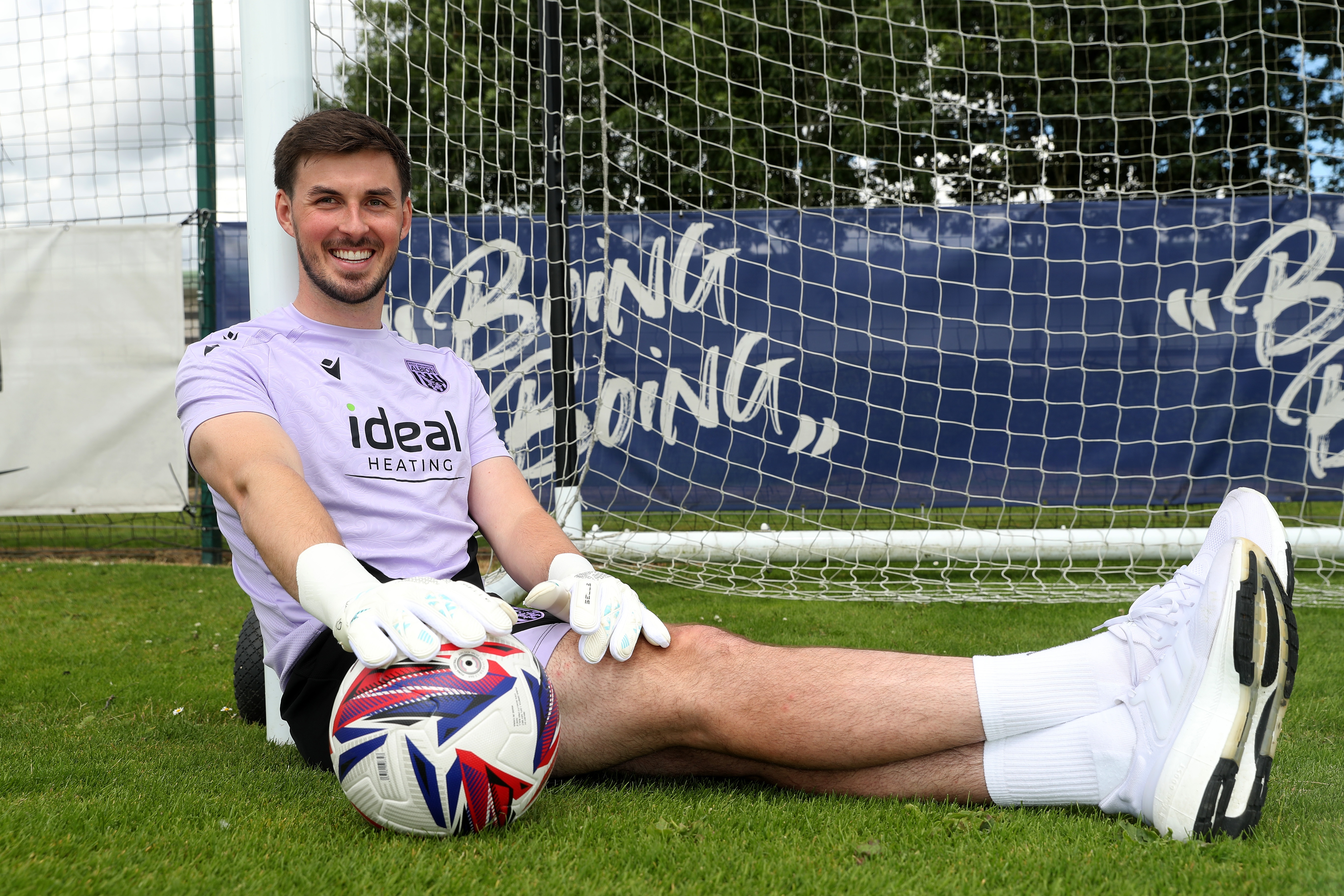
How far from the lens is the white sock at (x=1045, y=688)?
182 cm

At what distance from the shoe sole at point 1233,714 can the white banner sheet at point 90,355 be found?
5974 mm

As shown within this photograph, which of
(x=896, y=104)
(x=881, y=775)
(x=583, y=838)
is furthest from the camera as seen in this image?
(x=896, y=104)

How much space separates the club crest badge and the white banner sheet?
437 cm

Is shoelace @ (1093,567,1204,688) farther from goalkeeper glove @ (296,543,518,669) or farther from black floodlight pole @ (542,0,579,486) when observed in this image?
black floodlight pole @ (542,0,579,486)

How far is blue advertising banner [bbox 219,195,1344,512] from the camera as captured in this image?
5.99 m

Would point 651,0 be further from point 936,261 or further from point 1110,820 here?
point 1110,820

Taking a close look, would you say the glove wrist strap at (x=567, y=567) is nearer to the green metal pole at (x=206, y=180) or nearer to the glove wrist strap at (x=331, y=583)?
the glove wrist strap at (x=331, y=583)

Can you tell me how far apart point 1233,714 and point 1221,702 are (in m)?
0.03

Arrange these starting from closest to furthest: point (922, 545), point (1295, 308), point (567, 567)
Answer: point (567, 567), point (922, 545), point (1295, 308)

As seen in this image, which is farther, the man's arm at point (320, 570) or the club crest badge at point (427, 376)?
the club crest badge at point (427, 376)

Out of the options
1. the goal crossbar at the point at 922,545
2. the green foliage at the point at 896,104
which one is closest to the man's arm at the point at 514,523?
the goal crossbar at the point at 922,545

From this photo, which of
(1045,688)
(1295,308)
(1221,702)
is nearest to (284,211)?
(1045,688)

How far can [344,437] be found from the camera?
7.13 ft

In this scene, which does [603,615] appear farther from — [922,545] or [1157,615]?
[922,545]
